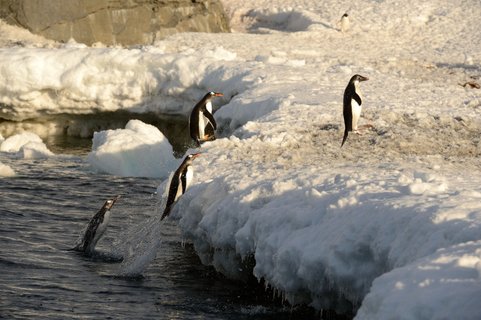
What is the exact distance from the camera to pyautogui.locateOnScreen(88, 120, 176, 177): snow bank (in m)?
16.7

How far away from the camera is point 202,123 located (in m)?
15.2

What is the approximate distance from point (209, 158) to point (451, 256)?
19.1ft

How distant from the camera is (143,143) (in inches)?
667

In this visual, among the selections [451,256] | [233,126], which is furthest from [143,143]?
[451,256]

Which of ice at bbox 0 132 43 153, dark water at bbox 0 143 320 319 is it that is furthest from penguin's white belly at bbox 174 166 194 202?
ice at bbox 0 132 43 153

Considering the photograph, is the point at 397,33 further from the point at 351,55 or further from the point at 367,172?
the point at 367,172

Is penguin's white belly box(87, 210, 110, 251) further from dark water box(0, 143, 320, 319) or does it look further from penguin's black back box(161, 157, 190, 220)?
penguin's black back box(161, 157, 190, 220)

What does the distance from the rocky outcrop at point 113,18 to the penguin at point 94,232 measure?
12964 millimetres

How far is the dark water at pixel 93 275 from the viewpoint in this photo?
30.9 ft

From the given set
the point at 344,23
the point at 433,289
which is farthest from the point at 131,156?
the point at 433,289

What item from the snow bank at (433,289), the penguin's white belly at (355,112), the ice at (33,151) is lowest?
the ice at (33,151)

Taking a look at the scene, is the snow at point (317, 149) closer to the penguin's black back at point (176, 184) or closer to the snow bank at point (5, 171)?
the penguin's black back at point (176, 184)

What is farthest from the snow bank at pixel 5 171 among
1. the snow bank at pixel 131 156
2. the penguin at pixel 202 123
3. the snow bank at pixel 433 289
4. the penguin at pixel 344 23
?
the penguin at pixel 344 23

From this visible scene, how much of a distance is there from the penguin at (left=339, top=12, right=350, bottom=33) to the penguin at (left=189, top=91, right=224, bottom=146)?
37.3 ft
